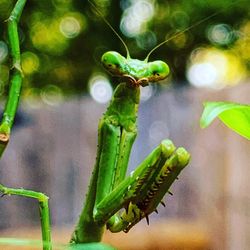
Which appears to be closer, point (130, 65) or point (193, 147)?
point (130, 65)

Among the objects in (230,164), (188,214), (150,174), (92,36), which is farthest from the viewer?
(92,36)

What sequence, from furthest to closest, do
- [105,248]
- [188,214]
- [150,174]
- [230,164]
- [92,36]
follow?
[92,36] → [188,214] → [230,164] → [150,174] → [105,248]

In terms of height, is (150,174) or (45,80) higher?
(45,80)

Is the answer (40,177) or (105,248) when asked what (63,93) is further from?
(105,248)

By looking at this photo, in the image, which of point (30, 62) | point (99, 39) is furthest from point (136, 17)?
point (30, 62)

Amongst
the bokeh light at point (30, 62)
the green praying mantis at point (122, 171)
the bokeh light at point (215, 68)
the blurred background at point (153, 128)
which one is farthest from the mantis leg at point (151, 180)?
the bokeh light at point (30, 62)

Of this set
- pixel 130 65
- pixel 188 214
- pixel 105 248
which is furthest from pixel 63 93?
pixel 105 248

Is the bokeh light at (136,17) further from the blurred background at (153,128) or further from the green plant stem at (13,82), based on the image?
the green plant stem at (13,82)
